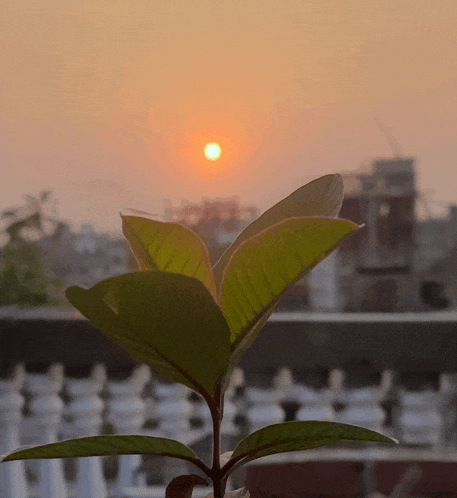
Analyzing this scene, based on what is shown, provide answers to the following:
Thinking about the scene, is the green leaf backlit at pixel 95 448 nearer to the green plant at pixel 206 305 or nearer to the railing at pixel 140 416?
the green plant at pixel 206 305

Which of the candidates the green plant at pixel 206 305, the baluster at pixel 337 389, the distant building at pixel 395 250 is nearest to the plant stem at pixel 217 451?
the green plant at pixel 206 305

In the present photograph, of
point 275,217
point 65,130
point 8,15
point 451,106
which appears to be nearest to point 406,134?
point 451,106

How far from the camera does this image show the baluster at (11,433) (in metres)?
1.16

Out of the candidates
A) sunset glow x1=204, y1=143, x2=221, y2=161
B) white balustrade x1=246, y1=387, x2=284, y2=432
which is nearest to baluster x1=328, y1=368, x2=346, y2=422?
white balustrade x1=246, y1=387, x2=284, y2=432

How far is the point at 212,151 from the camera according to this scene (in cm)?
368

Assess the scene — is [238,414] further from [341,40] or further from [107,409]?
[341,40]

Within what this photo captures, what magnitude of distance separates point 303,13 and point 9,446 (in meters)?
3.44

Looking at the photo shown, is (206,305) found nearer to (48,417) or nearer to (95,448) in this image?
(95,448)

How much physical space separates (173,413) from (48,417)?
305 mm

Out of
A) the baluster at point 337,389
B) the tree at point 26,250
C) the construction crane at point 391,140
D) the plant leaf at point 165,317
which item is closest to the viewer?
the plant leaf at point 165,317

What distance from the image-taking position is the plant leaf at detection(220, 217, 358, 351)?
23 centimetres

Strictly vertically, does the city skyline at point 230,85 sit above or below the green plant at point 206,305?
above

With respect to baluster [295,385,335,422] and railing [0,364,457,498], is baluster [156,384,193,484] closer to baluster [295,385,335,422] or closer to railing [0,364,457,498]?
railing [0,364,457,498]

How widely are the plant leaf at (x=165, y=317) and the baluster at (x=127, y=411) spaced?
97 centimetres
